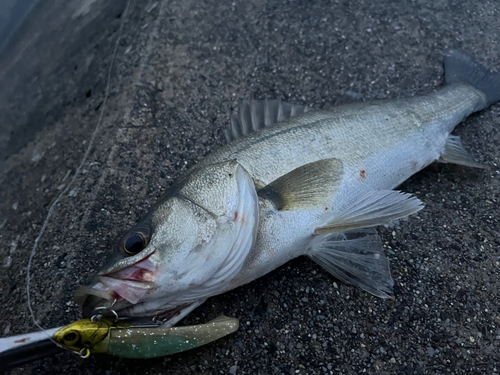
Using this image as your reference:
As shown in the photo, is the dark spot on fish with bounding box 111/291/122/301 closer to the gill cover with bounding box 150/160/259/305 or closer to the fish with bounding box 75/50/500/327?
the fish with bounding box 75/50/500/327

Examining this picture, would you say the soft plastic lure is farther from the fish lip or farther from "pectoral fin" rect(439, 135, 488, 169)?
"pectoral fin" rect(439, 135, 488, 169)

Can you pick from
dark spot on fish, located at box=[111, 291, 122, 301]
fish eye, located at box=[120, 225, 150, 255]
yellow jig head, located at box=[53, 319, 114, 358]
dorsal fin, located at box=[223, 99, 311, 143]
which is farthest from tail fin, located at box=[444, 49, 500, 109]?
yellow jig head, located at box=[53, 319, 114, 358]

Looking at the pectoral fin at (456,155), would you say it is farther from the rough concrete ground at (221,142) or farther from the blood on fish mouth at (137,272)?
the blood on fish mouth at (137,272)

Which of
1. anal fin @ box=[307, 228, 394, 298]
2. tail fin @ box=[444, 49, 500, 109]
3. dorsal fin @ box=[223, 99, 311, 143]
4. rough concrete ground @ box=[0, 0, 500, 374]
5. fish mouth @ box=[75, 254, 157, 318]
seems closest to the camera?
fish mouth @ box=[75, 254, 157, 318]

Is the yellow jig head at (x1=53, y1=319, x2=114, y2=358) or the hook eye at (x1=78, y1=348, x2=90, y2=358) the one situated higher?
the yellow jig head at (x1=53, y1=319, x2=114, y2=358)

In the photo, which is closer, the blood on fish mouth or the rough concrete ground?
the blood on fish mouth

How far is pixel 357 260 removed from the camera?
2.12m

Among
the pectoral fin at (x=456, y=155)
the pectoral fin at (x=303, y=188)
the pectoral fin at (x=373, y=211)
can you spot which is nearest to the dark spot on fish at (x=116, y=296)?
the pectoral fin at (x=303, y=188)

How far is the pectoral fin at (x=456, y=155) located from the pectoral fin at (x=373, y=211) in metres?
0.69

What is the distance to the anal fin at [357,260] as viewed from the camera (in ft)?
6.84

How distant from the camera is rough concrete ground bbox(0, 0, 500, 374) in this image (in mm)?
1956

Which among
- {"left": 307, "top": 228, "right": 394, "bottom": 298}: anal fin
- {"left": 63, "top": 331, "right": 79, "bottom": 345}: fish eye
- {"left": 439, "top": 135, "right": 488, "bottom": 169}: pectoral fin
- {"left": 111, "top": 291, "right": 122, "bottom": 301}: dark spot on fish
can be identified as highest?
{"left": 111, "top": 291, "right": 122, "bottom": 301}: dark spot on fish

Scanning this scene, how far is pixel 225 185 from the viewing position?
185 cm

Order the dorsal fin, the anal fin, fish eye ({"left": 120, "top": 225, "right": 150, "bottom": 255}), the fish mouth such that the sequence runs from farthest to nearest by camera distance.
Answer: the dorsal fin
the anal fin
fish eye ({"left": 120, "top": 225, "right": 150, "bottom": 255})
the fish mouth
